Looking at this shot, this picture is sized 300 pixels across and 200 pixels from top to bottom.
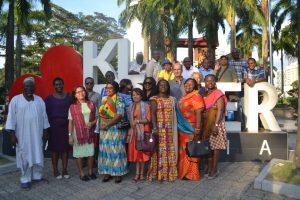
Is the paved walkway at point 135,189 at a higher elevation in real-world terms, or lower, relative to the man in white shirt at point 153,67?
Result: lower

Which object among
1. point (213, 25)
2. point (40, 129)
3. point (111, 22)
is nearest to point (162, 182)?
point (40, 129)

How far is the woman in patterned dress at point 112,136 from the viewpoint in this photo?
5.04 metres

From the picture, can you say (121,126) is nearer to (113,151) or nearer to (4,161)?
(113,151)

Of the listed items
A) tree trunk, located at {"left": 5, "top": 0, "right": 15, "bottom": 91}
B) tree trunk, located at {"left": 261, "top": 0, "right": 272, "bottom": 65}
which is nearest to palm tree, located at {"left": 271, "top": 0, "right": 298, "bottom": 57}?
tree trunk, located at {"left": 261, "top": 0, "right": 272, "bottom": 65}

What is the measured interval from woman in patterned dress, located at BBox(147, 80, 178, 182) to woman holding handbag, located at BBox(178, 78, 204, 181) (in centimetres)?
15

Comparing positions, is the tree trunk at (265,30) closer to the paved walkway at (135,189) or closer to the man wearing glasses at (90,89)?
the paved walkway at (135,189)

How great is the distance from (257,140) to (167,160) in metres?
2.37

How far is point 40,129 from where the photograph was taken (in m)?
5.15

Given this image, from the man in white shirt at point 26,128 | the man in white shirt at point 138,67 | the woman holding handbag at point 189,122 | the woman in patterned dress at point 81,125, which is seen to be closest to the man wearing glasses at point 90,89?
the woman in patterned dress at point 81,125

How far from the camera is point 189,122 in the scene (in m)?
5.17

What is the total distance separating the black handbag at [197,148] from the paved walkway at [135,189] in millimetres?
491

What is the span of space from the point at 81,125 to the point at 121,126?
2.09 ft

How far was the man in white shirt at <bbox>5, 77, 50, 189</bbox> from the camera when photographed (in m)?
4.97

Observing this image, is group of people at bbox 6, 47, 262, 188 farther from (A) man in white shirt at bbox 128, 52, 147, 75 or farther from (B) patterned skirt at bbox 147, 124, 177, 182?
(A) man in white shirt at bbox 128, 52, 147, 75
